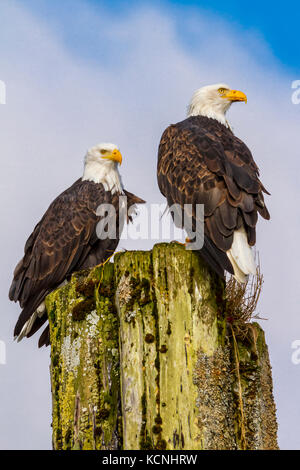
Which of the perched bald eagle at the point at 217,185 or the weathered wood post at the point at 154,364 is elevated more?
the perched bald eagle at the point at 217,185

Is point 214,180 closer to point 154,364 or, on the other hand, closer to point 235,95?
point 154,364

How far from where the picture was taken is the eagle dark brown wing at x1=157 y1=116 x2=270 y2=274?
5777mm

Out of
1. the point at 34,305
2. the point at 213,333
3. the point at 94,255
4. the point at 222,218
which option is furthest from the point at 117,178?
the point at 213,333

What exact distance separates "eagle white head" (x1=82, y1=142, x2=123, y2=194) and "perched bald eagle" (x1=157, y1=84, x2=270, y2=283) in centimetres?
131

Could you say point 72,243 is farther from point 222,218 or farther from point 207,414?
point 207,414

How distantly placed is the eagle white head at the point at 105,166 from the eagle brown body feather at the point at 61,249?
0.63ft

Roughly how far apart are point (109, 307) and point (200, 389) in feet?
3.70

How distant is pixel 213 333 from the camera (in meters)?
4.86

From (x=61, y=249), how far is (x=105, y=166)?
140cm

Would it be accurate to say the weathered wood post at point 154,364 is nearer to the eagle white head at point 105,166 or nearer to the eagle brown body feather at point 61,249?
the eagle brown body feather at point 61,249

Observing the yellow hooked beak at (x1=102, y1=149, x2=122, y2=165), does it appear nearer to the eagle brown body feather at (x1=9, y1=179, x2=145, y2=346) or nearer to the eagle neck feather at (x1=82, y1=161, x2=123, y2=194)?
the eagle neck feather at (x1=82, y1=161, x2=123, y2=194)

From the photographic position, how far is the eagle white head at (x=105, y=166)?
858 centimetres

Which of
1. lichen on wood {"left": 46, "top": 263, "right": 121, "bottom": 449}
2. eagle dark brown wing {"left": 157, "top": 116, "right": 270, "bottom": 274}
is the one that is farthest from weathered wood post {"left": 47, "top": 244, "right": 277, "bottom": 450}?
eagle dark brown wing {"left": 157, "top": 116, "right": 270, "bottom": 274}

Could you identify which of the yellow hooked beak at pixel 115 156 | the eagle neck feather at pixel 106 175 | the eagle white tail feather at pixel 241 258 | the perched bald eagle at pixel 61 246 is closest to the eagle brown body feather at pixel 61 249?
the perched bald eagle at pixel 61 246
